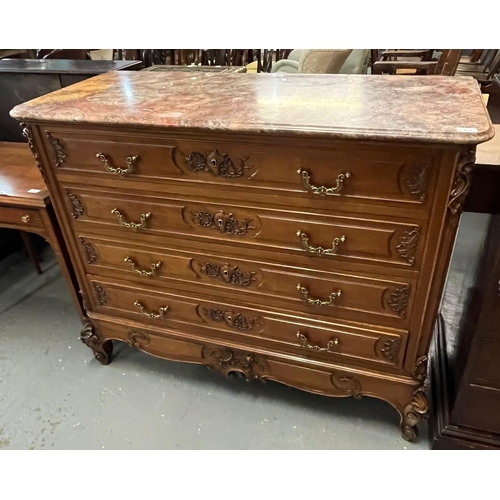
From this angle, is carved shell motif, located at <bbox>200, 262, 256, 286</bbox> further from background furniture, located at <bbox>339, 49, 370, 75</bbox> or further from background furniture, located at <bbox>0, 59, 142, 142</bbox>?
background furniture, located at <bbox>339, 49, 370, 75</bbox>

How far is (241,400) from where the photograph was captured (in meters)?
1.56

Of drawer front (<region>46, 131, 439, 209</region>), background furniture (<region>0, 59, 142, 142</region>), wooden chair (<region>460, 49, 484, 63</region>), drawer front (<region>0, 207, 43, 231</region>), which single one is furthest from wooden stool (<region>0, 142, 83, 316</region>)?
wooden chair (<region>460, 49, 484, 63</region>)

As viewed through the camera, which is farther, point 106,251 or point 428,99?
point 106,251

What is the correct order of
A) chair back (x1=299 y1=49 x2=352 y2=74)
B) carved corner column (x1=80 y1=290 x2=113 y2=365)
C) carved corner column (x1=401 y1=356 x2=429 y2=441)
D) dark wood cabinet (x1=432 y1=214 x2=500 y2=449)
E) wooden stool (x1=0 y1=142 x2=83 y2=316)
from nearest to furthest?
dark wood cabinet (x1=432 y1=214 x2=500 y2=449) → carved corner column (x1=401 y1=356 x2=429 y2=441) → wooden stool (x1=0 y1=142 x2=83 y2=316) → carved corner column (x1=80 y1=290 x2=113 y2=365) → chair back (x1=299 y1=49 x2=352 y2=74)

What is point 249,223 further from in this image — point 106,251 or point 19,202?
point 19,202

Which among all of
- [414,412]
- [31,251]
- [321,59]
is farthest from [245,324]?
[321,59]

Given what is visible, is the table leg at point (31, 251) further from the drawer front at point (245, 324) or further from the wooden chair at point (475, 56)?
the wooden chair at point (475, 56)

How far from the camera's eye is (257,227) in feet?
3.79

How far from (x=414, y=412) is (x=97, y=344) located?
114 centimetres

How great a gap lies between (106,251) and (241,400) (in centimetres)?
71

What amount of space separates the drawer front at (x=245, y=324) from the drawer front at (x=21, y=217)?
0.89 ft

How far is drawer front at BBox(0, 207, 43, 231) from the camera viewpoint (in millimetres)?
1472

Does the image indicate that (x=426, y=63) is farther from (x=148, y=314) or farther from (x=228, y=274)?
(x=148, y=314)

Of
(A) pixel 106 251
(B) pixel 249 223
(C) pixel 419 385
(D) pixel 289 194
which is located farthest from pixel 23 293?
(C) pixel 419 385
